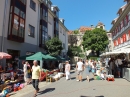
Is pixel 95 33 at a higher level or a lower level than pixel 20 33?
higher

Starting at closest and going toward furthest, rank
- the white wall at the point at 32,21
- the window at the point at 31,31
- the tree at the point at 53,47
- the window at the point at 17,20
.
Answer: the window at the point at 17,20 → the white wall at the point at 32,21 → the window at the point at 31,31 → the tree at the point at 53,47

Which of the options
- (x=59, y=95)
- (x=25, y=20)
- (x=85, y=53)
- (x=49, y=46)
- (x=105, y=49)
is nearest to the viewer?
(x=59, y=95)

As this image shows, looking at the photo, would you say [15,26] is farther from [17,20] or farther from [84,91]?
[84,91]

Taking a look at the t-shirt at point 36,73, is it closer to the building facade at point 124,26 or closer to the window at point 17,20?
the window at point 17,20

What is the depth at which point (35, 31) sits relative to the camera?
20656 mm

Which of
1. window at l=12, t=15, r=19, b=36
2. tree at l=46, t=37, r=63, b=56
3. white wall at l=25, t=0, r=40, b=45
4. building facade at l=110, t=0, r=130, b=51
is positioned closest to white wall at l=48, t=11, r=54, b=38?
white wall at l=25, t=0, r=40, b=45

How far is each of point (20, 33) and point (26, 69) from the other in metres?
5.80

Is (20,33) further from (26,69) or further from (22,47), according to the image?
(26,69)

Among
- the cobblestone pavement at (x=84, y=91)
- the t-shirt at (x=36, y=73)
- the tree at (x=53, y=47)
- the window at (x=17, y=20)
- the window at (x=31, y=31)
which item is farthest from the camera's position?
the tree at (x=53, y=47)

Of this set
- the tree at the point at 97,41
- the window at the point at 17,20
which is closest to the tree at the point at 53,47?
the window at the point at 17,20

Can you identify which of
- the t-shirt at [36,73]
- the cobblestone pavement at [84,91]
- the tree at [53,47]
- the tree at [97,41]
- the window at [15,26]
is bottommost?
the cobblestone pavement at [84,91]

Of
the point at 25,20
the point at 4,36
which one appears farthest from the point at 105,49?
the point at 4,36

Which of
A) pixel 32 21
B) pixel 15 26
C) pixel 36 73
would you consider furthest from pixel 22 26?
pixel 36 73

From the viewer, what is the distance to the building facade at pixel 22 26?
13883 millimetres
